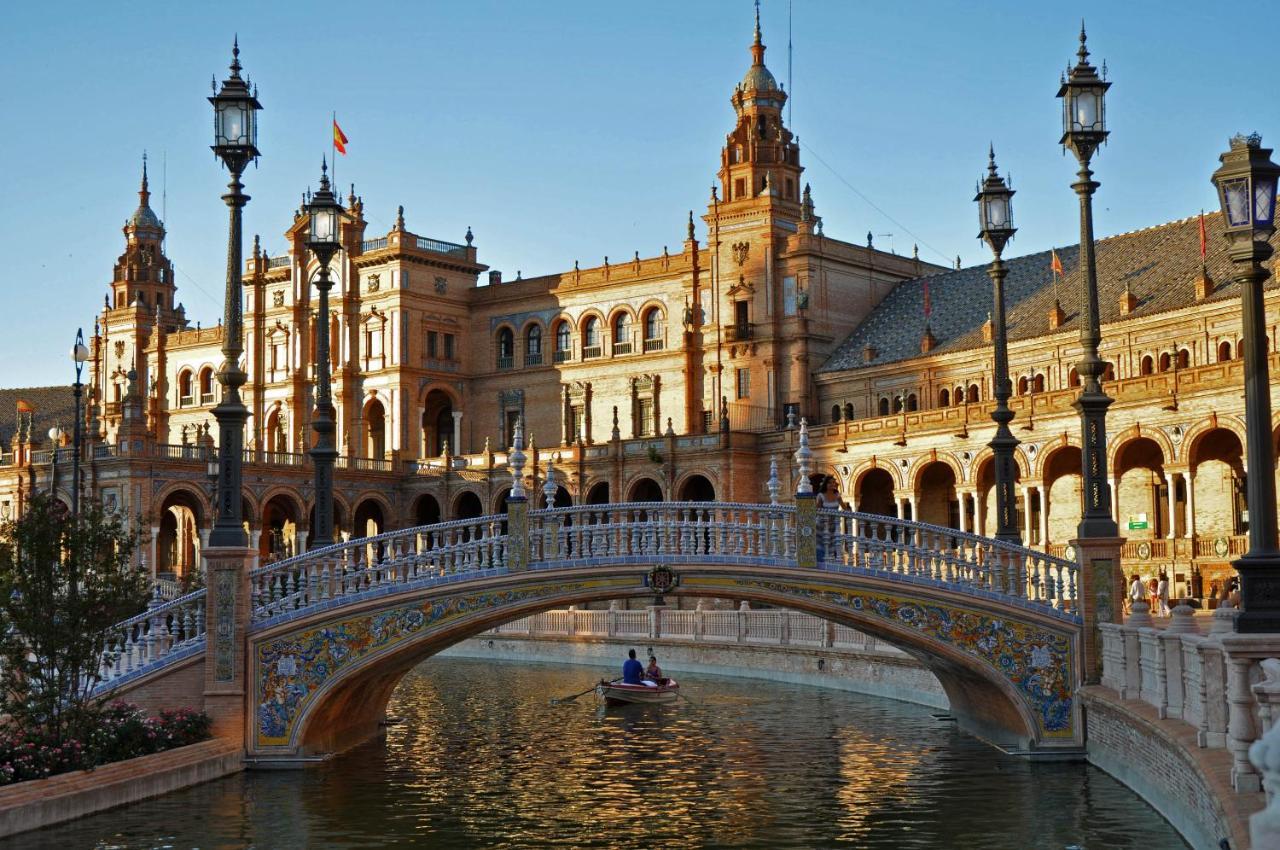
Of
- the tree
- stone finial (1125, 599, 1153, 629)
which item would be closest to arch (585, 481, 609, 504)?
the tree

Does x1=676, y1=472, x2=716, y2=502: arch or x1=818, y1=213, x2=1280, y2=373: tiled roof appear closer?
x1=818, y1=213, x2=1280, y2=373: tiled roof

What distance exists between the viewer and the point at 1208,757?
1238 centimetres

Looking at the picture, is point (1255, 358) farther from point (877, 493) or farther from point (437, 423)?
point (437, 423)

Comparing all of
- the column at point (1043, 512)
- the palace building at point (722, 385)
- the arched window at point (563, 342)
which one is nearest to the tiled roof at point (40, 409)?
the palace building at point (722, 385)

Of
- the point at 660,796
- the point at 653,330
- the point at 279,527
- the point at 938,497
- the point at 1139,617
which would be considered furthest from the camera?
the point at 279,527

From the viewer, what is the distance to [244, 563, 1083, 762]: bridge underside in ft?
63.2

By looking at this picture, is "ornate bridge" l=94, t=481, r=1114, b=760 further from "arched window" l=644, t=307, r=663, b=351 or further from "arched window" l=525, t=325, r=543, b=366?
"arched window" l=525, t=325, r=543, b=366

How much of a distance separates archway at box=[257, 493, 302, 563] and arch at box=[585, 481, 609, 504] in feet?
39.8

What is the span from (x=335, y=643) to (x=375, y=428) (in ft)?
179

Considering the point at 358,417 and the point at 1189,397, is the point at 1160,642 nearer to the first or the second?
the point at 1189,397

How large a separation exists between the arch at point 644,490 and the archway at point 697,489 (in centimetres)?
106

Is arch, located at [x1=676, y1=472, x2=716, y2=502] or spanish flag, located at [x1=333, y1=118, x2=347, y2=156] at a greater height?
spanish flag, located at [x1=333, y1=118, x2=347, y2=156]

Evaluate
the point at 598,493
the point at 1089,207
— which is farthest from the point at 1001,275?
the point at 598,493

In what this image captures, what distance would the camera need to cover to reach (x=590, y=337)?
7144 centimetres
